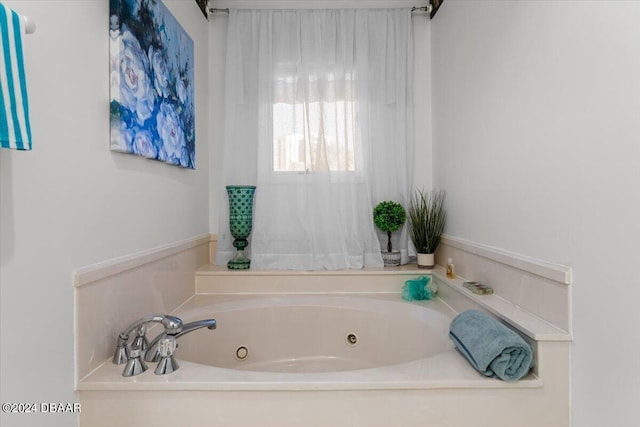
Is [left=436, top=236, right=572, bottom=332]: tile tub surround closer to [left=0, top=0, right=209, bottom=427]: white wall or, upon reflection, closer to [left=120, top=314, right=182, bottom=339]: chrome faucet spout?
[left=120, top=314, right=182, bottom=339]: chrome faucet spout

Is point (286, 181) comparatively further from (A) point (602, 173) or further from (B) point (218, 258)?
(A) point (602, 173)

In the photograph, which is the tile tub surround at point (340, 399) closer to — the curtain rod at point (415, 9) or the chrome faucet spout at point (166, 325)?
the chrome faucet spout at point (166, 325)

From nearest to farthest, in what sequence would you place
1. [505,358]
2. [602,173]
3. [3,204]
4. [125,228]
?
[3,204], [602,173], [505,358], [125,228]

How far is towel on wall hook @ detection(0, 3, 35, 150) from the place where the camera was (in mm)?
760

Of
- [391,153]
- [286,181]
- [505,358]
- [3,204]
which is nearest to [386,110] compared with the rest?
[391,153]

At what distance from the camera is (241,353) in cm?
198

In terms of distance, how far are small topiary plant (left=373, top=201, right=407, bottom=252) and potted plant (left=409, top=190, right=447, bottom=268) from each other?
78 millimetres

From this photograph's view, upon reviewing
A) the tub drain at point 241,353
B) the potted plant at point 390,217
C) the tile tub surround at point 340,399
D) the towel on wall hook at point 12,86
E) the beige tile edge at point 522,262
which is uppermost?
the towel on wall hook at point 12,86

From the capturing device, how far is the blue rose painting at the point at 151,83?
136cm

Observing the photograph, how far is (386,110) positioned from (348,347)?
154cm

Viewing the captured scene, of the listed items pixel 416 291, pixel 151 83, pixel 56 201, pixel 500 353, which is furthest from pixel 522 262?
pixel 151 83

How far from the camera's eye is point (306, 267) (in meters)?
2.35

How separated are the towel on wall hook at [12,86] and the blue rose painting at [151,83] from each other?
534mm

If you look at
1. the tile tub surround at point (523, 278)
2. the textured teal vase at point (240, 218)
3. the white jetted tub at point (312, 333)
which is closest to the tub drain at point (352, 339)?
the white jetted tub at point (312, 333)
